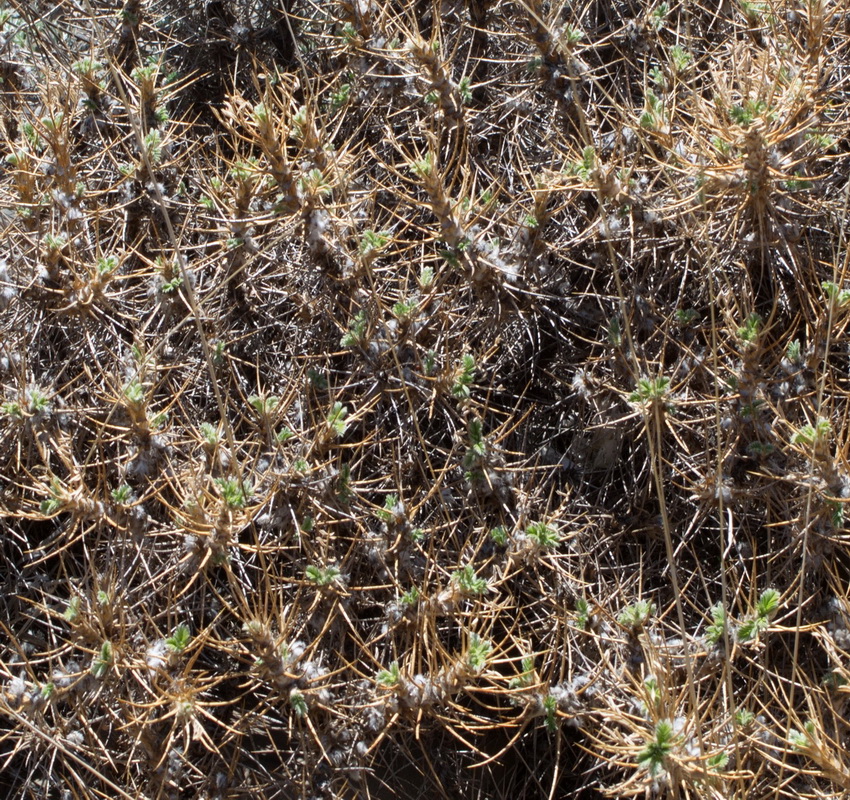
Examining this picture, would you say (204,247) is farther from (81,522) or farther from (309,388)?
(81,522)

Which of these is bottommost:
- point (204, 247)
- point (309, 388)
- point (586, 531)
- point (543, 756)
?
point (543, 756)

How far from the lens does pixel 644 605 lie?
1.63 metres

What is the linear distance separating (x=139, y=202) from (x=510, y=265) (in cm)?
85

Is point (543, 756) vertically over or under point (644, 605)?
under

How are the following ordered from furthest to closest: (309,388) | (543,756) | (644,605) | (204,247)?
(204,247), (309,388), (543,756), (644,605)

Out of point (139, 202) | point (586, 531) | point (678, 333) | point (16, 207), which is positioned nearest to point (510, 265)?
point (678, 333)

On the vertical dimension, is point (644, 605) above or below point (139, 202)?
below

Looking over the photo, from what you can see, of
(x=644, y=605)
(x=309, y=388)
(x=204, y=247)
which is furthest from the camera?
(x=204, y=247)

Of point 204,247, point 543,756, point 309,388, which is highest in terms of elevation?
point 204,247

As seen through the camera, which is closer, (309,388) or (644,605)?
(644,605)

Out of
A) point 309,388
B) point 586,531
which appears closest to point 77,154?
point 309,388

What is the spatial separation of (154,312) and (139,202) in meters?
0.30

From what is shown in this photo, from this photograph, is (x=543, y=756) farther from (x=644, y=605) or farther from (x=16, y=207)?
(x=16, y=207)

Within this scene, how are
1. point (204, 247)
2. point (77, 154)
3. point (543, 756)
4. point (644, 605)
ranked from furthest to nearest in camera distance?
point (77, 154) → point (204, 247) → point (543, 756) → point (644, 605)
